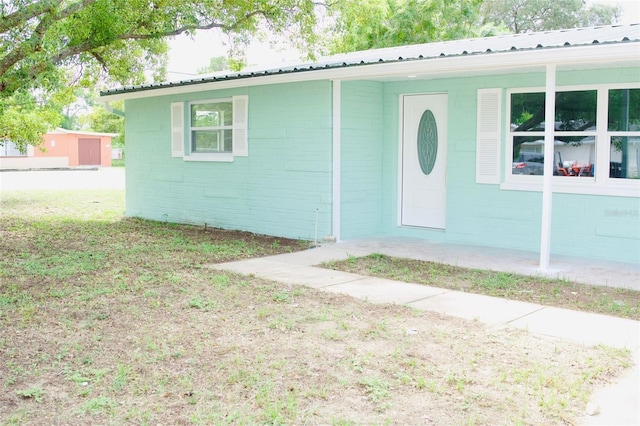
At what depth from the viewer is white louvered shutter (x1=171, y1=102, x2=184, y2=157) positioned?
13.4m

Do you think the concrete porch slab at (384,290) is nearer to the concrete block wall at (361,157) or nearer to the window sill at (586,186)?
the window sill at (586,186)

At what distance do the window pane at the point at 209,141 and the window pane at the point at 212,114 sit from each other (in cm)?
15

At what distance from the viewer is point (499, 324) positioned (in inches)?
234

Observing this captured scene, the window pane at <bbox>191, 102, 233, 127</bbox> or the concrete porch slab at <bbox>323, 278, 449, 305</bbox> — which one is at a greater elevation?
the window pane at <bbox>191, 102, 233, 127</bbox>

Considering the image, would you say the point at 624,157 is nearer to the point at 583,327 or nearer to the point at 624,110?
the point at 624,110

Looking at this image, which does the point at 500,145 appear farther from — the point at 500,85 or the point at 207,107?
the point at 207,107

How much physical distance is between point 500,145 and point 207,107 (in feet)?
19.4

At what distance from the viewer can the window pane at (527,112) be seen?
9500 mm

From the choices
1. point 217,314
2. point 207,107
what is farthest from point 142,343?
point 207,107

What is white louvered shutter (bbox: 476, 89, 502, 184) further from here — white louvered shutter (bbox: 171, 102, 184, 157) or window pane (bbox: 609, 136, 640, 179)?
white louvered shutter (bbox: 171, 102, 184, 157)

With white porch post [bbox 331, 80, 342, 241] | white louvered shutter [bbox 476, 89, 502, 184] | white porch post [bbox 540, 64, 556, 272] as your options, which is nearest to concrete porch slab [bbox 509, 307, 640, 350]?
white porch post [bbox 540, 64, 556, 272]

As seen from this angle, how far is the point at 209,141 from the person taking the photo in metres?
13.0

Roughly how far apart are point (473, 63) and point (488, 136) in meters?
1.82

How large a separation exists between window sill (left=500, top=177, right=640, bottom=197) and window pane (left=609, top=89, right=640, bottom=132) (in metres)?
0.72
